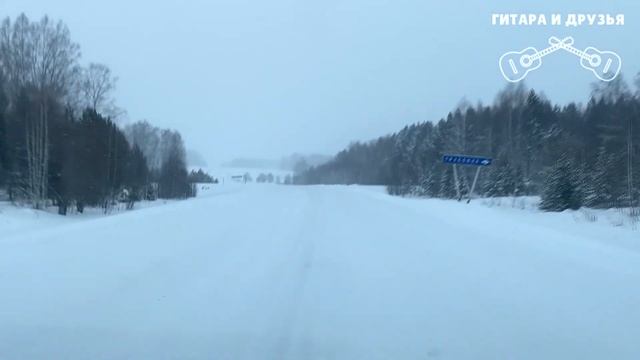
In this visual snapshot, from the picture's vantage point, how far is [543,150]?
162 feet

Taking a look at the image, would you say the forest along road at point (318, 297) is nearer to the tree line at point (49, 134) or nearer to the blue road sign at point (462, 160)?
the blue road sign at point (462, 160)

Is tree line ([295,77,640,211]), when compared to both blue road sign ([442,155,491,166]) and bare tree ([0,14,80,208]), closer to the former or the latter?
blue road sign ([442,155,491,166])

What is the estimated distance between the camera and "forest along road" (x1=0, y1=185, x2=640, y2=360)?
5.93 meters

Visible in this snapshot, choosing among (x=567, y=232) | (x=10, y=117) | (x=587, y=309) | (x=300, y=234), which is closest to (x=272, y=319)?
(x=587, y=309)

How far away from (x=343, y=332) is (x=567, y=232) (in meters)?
11.2

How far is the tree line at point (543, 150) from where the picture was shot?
1379 inches

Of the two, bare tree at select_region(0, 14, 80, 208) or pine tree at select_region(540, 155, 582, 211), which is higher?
bare tree at select_region(0, 14, 80, 208)

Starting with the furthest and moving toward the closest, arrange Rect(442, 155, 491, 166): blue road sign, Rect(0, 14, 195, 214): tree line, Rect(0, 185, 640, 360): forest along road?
1. Rect(0, 14, 195, 214): tree line
2. Rect(442, 155, 491, 166): blue road sign
3. Rect(0, 185, 640, 360): forest along road

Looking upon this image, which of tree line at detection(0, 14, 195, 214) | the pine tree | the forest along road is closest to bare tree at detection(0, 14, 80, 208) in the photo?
tree line at detection(0, 14, 195, 214)

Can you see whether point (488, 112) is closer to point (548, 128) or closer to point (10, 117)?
point (548, 128)

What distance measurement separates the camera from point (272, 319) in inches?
272

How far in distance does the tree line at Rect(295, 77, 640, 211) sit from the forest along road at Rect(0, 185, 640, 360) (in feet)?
71.2

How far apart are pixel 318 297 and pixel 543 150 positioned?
45219 mm

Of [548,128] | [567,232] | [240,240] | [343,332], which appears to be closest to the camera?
[343,332]
